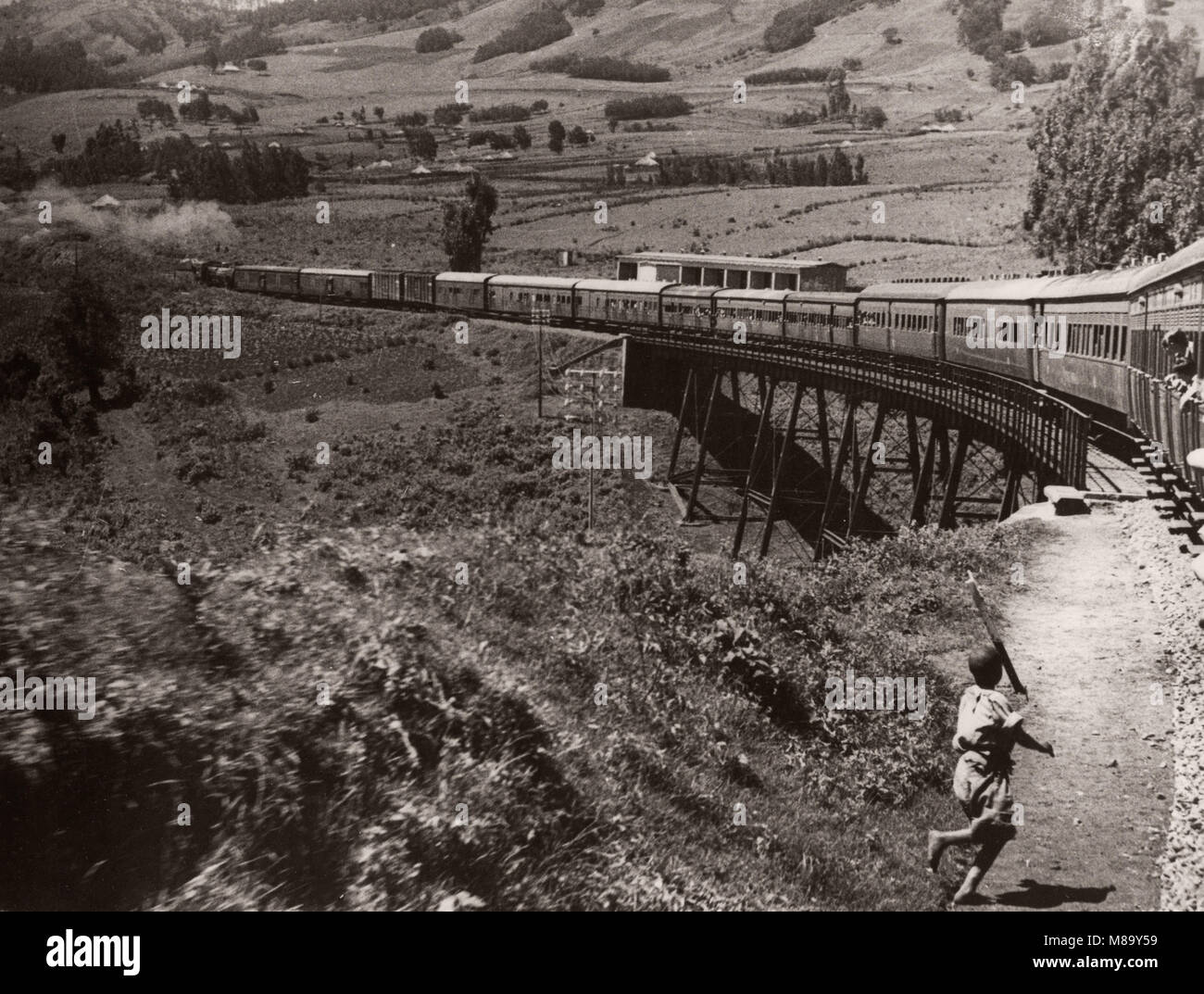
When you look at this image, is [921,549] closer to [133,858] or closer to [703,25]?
[133,858]

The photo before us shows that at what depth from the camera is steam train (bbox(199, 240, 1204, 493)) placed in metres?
12.8

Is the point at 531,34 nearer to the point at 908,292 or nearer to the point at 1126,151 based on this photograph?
the point at 1126,151

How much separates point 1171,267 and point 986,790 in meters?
9.00

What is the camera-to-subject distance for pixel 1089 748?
7848mm

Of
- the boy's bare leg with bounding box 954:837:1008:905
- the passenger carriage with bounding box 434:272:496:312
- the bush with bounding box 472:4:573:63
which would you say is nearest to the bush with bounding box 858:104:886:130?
the bush with bounding box 472:4:573:63

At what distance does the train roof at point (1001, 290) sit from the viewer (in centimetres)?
2162

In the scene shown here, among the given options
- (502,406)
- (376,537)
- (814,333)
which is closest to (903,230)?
(814,333)

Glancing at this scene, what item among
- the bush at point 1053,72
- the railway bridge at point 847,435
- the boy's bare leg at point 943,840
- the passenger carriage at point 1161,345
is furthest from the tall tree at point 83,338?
the bush at point 1053,72

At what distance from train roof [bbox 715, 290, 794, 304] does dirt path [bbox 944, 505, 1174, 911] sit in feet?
88.1

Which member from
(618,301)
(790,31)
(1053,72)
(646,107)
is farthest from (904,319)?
(790,31)

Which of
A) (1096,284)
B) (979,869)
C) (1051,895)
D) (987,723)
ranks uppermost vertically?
(1096,284)

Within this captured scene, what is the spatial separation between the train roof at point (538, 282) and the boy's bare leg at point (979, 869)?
37.6m

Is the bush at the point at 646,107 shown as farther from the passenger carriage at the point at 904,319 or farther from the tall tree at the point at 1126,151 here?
the passenger carriage at the point at 904,319

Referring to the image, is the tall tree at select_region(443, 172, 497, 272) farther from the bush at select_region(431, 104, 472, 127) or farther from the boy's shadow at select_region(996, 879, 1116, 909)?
the boy's shadow at select_region(996, 879, 1116, 909)
